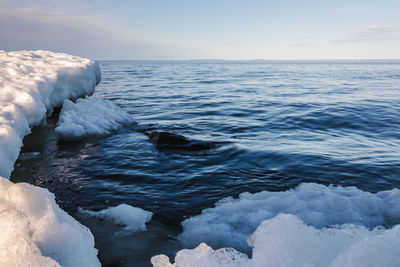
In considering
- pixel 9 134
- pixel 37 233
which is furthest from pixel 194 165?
pixel 37 233

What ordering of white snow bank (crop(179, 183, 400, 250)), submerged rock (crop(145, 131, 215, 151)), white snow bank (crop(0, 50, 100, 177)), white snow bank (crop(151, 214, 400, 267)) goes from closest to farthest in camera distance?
white snow bank (crop(151, 214, 400, 267)) < white snow bank (crop(179, 183, 400, 250)) < white snow bank (crop(0, 50, 100, 177)) < submerged rock (crop(145, 131, 215, 151))

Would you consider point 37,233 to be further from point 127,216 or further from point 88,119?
point 88,119

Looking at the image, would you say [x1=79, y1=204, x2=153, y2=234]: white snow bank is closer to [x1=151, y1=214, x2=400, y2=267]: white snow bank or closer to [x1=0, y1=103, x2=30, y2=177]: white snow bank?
[x1=0, y1=103, x2=30, y2=177]: white snow bank

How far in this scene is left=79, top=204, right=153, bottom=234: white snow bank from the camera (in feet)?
11.7

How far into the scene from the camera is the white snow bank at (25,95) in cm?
391

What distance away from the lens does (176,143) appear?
7422 millimetres

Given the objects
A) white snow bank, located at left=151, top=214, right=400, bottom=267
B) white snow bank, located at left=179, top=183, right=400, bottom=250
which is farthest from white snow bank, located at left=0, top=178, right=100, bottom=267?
white snow bank, located at left=179, top=183, right=400, bottom=250

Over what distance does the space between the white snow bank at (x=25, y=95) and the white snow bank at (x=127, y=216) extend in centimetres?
135

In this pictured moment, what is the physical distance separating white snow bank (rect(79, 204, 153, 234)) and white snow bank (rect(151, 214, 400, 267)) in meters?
1.36

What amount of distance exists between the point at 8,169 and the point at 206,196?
9.72 ft

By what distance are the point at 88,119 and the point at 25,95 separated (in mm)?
2833

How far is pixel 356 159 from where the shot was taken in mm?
6445

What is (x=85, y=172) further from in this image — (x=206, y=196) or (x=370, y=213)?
(x=370, y=213)

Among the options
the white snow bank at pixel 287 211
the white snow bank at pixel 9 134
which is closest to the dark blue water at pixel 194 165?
the white snow bank at pixel 287 211
